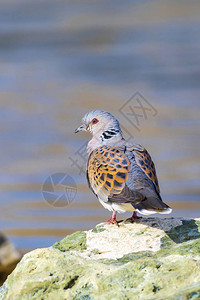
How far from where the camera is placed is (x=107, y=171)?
573 cm

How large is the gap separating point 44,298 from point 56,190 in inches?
228

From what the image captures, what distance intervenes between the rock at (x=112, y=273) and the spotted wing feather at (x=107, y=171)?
105cm

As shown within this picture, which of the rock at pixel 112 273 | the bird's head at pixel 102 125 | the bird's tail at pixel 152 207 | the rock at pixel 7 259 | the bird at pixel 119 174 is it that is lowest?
the rock at pixel 7 259

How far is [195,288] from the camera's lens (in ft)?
10.6

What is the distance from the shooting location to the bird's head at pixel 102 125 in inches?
242

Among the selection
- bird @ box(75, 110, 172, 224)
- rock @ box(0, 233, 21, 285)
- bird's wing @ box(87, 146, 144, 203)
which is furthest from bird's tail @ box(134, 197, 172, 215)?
rock @ box(0, 233, 21, 285)

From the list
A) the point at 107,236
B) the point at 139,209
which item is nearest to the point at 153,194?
the point at 139,209

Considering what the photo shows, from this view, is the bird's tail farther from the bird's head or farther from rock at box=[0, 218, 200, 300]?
the bird's head

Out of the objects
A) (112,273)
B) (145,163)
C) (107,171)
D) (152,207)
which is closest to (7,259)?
(107,171)

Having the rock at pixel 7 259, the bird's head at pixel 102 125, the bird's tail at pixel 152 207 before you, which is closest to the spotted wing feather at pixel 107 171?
the bird's head at pixel 102 125

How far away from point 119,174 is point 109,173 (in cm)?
11

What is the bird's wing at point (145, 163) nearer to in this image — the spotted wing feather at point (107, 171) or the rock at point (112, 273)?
the spotted wing feather at point (107, 171)

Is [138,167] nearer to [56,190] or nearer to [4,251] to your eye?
[4,251]

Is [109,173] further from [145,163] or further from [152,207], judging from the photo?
[152,207]
